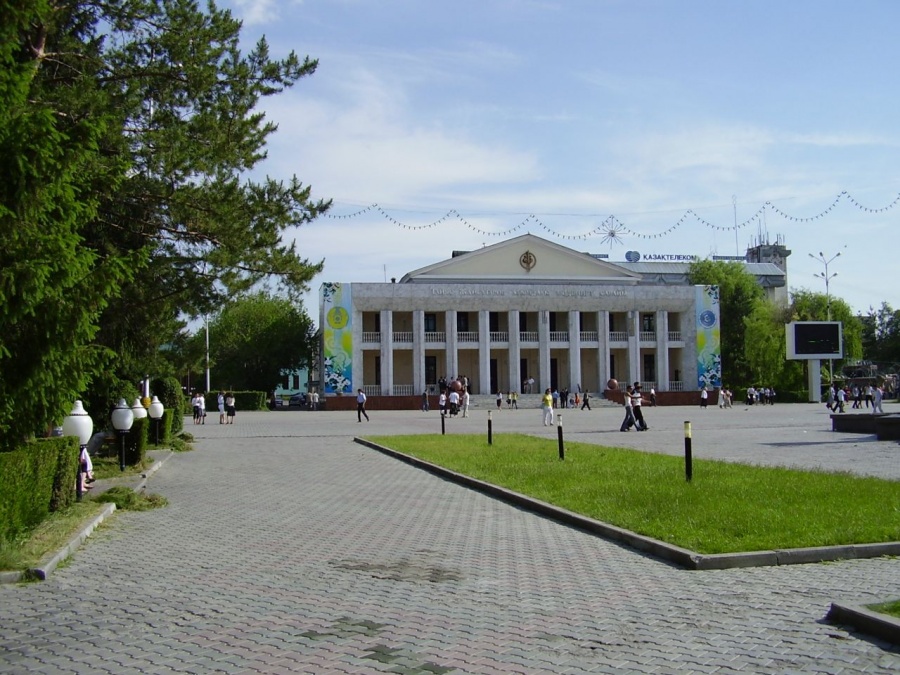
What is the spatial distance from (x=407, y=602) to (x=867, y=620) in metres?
3.53

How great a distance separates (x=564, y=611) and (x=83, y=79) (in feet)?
46.0

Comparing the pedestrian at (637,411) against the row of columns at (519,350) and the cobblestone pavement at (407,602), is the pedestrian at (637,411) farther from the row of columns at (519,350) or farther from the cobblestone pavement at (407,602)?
the row of columns at (519,350)

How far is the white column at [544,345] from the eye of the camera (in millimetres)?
70625

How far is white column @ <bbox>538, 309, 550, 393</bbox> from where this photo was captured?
232 feet

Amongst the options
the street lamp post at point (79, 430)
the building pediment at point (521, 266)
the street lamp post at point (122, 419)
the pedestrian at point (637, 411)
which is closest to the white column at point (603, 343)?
the building pediment at point (521, 266)

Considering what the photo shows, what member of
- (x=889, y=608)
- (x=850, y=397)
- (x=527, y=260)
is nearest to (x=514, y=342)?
(x=527, y=260)

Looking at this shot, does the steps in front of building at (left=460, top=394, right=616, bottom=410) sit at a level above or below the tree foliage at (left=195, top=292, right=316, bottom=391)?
below

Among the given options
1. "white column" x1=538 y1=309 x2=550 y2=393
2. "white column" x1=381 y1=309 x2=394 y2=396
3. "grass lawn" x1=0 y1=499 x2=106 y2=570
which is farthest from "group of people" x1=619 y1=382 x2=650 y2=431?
"white column" x1=538 y1=309 x2=550 y2=393

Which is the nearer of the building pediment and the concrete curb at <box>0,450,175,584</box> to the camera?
the concrete curb at <box>0,450,175,584</box>

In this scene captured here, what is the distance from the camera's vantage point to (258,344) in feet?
271

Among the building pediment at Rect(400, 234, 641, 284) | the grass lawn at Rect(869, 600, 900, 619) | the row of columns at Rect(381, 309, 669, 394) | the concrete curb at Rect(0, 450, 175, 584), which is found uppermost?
the building pediment at Rect(400, 234, 641, 284)

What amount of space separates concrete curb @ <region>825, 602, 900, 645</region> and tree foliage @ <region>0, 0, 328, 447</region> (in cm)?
801

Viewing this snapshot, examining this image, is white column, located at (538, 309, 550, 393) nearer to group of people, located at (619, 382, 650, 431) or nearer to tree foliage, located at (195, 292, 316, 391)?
tree foliage, located at (195, 292, 316, 391)

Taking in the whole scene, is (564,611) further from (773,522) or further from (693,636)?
(773,522)
